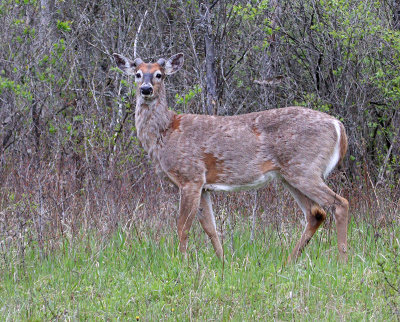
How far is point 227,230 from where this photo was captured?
6.58 m

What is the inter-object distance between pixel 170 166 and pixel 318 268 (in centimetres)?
191

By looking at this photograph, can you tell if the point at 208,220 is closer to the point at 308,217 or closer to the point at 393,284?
the point at 308,217

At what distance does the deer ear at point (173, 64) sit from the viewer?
23.9ft

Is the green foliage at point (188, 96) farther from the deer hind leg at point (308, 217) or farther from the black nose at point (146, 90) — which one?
the deer hind leg at point (308, 217)

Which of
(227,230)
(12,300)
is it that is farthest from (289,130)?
(12,300)

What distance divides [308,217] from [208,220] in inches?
37.6

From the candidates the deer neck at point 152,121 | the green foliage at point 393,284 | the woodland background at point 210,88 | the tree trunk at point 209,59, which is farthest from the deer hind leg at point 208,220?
the tree trunk at point 209,59

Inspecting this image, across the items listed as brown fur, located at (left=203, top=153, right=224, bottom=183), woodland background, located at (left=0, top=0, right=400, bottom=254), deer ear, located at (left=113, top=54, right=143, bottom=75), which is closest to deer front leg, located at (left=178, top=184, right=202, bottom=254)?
brown fur, located at (left=203, top=153, right=224, bottom=183)

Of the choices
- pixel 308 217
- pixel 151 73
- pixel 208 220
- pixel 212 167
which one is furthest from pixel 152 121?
pixel 308 217

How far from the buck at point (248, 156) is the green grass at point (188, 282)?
0.95 feet

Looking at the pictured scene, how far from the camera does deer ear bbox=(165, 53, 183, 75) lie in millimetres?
7285

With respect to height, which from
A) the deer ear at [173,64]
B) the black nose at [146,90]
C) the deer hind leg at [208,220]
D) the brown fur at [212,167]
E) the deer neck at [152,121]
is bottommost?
the deer hind leg at [208,220]

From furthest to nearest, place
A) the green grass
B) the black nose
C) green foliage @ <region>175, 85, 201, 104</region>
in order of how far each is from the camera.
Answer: green foliage @ <region>175, 85, 201, 104</region> → the black nose → the green grass

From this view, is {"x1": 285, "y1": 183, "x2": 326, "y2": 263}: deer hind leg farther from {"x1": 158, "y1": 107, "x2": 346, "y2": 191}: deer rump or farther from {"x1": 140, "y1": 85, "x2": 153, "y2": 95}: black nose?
{"x1": 140, "y1": 85, "x2": 153, "y2": 95}: black nose
